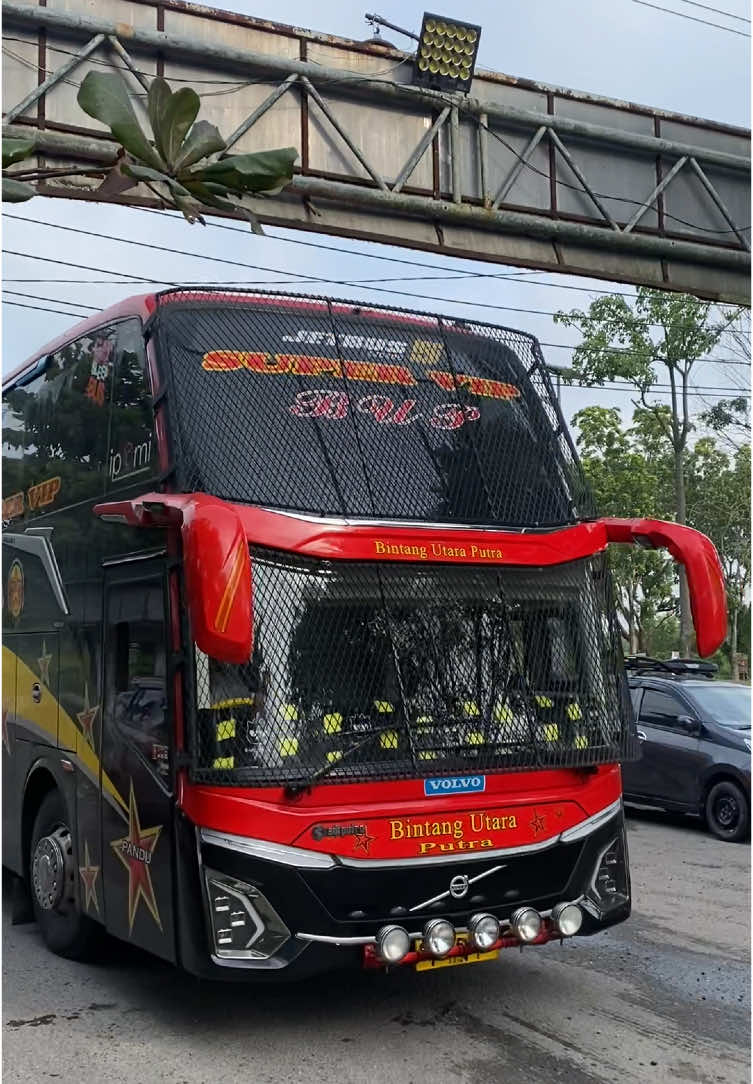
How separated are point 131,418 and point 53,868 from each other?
2.87 m

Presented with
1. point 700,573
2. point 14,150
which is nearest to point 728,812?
point 700,573

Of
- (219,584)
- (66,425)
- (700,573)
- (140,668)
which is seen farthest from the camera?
(66,425)

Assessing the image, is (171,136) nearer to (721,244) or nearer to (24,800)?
(24,800)

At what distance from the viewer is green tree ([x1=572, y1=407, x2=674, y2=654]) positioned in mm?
34250

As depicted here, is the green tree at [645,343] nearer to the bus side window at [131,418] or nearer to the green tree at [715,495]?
the green tree at [715,495]

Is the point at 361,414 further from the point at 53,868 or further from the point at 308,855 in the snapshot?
the point at 53,868

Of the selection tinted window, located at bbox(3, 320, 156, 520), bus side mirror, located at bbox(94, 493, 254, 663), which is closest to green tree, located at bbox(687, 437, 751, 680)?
tinted window, located at bbox(3, 320, 156, 520)

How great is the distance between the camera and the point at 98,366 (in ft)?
24.4

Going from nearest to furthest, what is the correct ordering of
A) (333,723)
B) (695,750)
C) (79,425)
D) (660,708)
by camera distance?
(333,723), (79,425), (695,750), (660,708)

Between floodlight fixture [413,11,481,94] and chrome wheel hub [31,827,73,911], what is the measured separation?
28.3 ft

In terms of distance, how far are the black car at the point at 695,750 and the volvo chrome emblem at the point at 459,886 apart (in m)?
6.62

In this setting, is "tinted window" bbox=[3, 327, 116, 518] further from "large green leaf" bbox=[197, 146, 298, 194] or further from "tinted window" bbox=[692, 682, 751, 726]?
"tinted window" bbox=[692, 682, 751, 726]

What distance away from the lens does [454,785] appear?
19.6 ft

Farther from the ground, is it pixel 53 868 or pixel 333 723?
pixel 333 723
